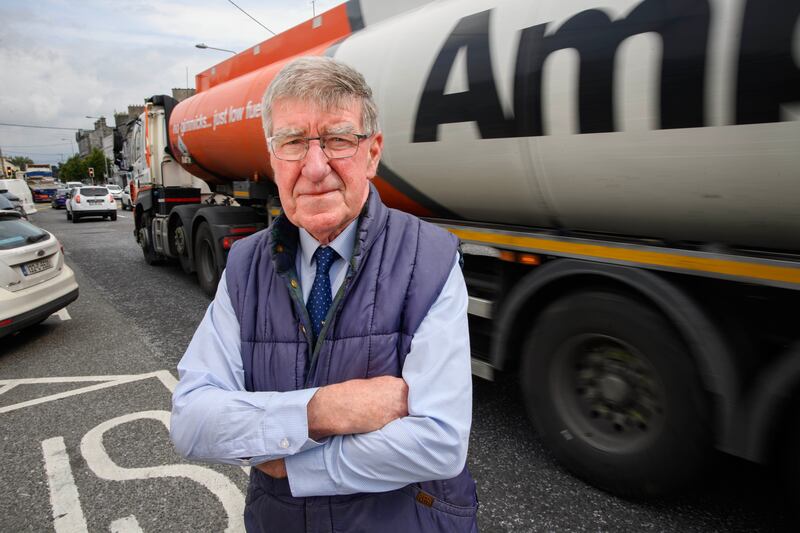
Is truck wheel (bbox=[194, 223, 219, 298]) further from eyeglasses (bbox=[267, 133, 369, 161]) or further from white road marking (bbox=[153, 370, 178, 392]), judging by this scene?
eyeglasses (bbox=[267, 133, 369, 161])

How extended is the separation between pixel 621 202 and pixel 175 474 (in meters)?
2.97

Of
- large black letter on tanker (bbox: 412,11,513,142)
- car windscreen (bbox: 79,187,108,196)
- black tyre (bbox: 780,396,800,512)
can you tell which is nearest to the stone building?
car windscreen (bbox: 79,187,108,196)

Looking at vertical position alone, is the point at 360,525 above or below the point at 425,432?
below

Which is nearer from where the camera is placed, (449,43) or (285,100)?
(285,100)

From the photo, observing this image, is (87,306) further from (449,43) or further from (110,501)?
(449,43)

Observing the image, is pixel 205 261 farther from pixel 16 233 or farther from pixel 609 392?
pixel 609 392

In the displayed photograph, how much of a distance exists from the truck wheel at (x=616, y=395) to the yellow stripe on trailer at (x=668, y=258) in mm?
225

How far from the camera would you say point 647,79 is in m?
2.10

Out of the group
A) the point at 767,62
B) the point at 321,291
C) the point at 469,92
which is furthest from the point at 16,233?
the point at 767,62

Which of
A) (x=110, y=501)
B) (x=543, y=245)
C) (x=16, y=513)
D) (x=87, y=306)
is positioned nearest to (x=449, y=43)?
(x=543, y=245)

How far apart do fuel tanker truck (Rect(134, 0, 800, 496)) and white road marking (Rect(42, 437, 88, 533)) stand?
2442 millimetres

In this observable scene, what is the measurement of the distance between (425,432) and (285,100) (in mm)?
880

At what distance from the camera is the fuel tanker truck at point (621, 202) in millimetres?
1927

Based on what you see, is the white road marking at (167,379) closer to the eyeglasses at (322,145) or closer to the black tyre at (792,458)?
the eyeglasses at (322,145)
